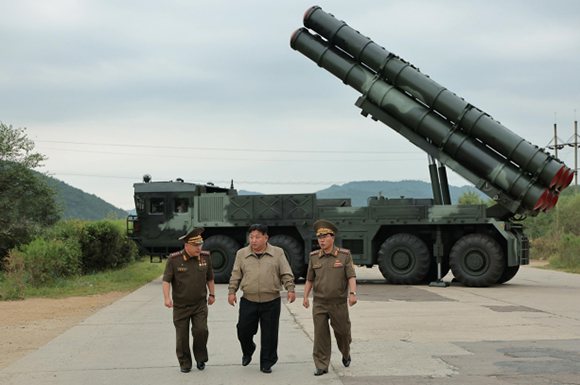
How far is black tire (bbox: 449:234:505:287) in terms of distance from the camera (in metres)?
15.9

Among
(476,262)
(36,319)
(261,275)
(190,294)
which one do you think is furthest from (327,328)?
(476,262)

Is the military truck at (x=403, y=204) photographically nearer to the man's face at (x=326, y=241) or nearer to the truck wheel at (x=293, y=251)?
the truck wheel at (x=293, y=251)

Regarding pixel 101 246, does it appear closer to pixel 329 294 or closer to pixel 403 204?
pixel 403 204

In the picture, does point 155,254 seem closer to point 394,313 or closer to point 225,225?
point 225,225

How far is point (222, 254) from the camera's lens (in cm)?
1766

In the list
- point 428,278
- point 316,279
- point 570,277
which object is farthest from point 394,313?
point 570,277

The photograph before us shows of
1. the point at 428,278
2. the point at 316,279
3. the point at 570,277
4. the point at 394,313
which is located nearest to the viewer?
the point at 316,279

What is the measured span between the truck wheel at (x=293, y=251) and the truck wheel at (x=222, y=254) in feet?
3.82

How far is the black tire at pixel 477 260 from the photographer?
1585 centimetres

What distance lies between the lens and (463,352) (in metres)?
7.38

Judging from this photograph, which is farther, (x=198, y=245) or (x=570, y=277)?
(x=570, y=277)

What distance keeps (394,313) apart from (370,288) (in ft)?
17.0

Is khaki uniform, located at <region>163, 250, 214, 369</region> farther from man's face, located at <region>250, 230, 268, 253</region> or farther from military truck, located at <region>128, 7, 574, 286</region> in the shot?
military truck, located at <region>128, 7, 574, 286</region>

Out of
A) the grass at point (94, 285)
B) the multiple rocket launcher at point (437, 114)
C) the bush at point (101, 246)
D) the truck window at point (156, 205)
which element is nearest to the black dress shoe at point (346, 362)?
the grass at point (94, 285)
